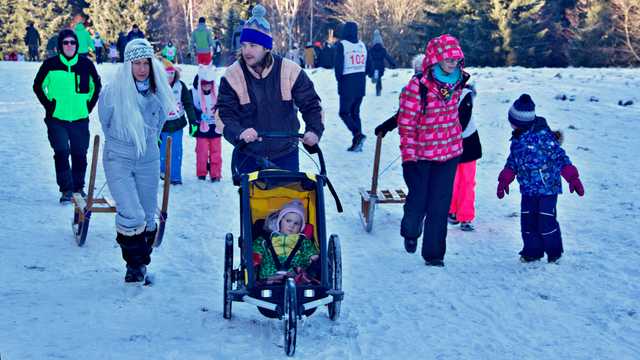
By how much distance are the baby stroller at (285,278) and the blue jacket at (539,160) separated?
210 cm

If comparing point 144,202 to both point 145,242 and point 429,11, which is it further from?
point 429,11

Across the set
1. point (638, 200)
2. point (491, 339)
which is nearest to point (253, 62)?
point (491, 339)

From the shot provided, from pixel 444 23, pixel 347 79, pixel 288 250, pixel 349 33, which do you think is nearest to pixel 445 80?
pixel 288 250

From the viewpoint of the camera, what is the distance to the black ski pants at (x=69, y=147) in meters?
8.41

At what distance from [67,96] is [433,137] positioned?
439 centimetres

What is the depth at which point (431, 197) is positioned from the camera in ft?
20.7

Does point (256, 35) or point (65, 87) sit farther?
point (65, 87)

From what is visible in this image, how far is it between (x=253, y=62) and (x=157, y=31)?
191ft

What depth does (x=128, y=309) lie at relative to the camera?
529 cm

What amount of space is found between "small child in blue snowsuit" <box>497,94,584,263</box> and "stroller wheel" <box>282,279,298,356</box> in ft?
8.71

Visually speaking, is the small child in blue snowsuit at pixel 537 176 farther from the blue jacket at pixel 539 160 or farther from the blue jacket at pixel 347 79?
the blue jacket at pixel 347 79

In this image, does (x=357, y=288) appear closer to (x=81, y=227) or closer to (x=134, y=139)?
(x=134, y=139)

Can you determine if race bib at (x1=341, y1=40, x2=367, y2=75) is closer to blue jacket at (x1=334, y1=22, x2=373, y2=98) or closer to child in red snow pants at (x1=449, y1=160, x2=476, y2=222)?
blue jacket at (x1=334, y1=22, x2=373, y2=98)

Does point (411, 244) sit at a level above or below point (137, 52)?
below
